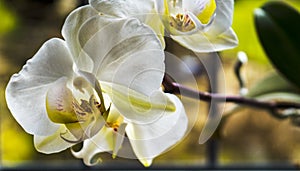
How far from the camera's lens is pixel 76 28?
31 cm

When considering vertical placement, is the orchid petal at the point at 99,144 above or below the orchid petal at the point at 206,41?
below

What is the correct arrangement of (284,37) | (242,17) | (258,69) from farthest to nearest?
(258,69) → (242,17) → (284,37)

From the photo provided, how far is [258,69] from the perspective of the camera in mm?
1002

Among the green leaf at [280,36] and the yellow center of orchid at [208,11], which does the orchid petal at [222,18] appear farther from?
the green leaf at [280,36]

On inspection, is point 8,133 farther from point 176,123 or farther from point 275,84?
point 176,123

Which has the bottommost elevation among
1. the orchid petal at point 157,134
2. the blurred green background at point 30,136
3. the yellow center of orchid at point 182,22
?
the blurred green background at point 30,136

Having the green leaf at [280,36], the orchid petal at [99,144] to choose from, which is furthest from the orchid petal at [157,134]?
the green leaf at [280,36]

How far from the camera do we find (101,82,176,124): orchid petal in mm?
309

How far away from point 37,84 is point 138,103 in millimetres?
60

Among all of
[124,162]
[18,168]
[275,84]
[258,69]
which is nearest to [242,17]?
[275,84]

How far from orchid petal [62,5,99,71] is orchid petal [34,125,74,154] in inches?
1.9

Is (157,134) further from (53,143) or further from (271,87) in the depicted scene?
(271,87)

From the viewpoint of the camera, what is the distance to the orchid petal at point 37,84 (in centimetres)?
30

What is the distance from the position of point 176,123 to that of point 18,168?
Result: 28.3 inches
